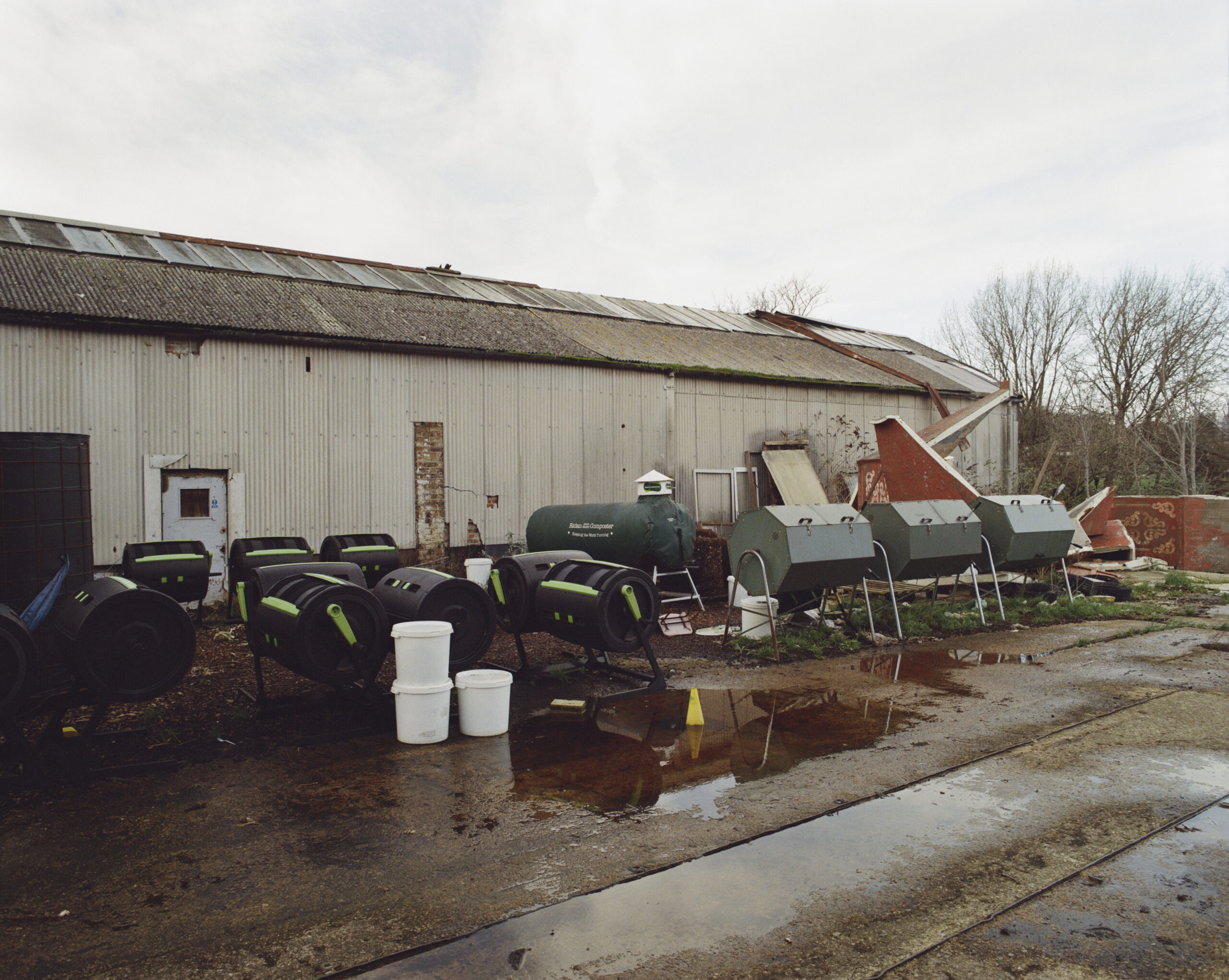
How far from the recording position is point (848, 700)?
735 cm

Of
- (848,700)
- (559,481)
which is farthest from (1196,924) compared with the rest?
(559,481)

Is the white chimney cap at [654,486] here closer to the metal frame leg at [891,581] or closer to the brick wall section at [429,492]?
the metal frame leg at [891,581]

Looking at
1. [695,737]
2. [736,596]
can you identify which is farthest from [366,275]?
[695,737]

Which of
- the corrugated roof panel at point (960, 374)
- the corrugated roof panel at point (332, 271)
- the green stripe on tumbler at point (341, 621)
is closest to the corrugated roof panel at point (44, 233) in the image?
the corrugated roof panel at point (332, 271)

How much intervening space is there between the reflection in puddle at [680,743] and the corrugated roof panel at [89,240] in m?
12.8

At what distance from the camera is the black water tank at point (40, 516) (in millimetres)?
6359

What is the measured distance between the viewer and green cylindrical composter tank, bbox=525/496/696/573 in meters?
12.2

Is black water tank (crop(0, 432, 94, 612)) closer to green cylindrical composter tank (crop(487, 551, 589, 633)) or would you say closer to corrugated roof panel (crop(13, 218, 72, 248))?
green cylindrical composter tank (crop(487, 551, 589, 633))

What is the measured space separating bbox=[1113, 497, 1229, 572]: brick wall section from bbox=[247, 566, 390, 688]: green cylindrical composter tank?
18.7 meters

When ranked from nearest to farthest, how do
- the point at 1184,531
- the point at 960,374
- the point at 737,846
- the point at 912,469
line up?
1. the point at 737,846
2. the point at 912,469
3. the point at 1184,531
4. the point at 960,374

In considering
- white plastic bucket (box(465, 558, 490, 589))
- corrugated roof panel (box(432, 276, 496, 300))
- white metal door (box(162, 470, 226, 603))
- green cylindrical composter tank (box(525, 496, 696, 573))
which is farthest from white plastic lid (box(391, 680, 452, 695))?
corrugated roof panel (box(432, 276, 496, 300))

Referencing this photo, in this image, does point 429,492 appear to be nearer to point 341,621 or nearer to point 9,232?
point 341,621

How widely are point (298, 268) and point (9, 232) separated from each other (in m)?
4.80

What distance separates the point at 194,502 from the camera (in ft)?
39.5
